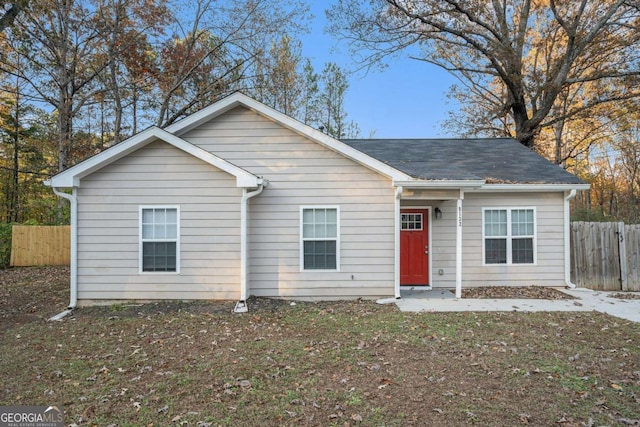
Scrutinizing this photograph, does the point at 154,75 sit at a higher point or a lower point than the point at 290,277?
higher

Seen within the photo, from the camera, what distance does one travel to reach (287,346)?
16.9ft

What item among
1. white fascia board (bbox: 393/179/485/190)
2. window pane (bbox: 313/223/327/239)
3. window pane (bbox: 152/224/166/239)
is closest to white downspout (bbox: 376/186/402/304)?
white fascia board (bbox: 393/179/485/190)

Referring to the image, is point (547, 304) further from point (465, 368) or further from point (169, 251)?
point (169, 251)

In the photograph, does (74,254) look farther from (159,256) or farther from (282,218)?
(282,218)

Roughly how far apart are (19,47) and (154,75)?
5291 mm

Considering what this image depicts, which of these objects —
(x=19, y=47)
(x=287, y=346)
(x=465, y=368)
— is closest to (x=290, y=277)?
(x=287, y=346)

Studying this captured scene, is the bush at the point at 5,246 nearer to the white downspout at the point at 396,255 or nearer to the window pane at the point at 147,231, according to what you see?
the window pane at the point at 147,231

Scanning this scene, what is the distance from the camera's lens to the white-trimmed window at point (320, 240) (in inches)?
318

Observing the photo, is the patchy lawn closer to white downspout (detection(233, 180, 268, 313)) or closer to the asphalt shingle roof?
white downspout (detection(233, 180, 268, 313))

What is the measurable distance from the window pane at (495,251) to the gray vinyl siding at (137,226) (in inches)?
249

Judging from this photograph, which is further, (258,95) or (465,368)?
(258,95)

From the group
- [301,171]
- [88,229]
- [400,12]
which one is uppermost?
[400,12]

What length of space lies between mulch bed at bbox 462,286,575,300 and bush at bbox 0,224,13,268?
1705cm

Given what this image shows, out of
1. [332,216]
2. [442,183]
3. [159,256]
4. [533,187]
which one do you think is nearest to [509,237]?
[533,187]
